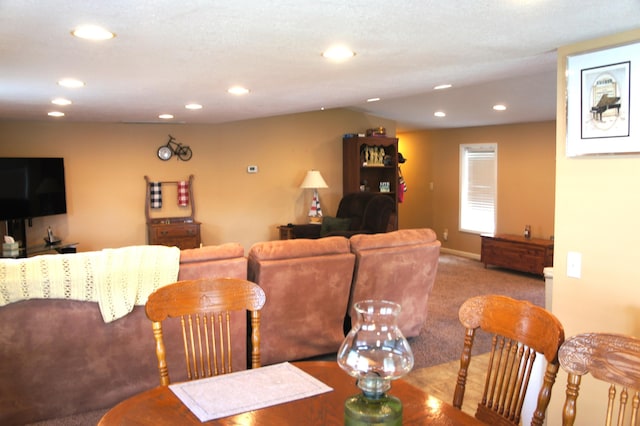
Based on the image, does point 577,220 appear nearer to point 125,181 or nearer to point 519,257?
point 519,257

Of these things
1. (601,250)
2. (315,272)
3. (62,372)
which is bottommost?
(62,372)

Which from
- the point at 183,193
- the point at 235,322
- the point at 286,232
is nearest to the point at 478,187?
the point at 286,232

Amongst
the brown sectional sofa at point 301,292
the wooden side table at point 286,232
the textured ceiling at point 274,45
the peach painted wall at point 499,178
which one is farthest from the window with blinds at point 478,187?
the brown sectional sofa at point 301,292

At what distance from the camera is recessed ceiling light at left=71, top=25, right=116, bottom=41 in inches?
84.3

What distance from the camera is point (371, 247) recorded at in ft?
13.3

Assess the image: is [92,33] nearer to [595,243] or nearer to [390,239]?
[595,243]

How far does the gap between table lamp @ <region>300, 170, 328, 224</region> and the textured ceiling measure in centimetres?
311

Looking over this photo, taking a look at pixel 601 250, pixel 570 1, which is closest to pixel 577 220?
pixel 601 250

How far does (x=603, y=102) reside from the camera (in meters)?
2.36

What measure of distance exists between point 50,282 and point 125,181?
4.45 meters

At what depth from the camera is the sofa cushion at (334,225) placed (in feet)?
25.2

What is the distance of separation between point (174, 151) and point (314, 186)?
2076 mm

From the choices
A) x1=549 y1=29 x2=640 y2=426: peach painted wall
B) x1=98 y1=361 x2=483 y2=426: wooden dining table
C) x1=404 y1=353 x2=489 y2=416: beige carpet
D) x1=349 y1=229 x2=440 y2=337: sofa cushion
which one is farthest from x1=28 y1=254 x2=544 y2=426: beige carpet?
x1=98 y1=361 x2=483 y2=426: wooden dining table

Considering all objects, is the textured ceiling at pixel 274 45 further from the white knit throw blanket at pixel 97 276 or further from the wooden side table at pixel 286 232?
the wooden side table at pixel 286 232
